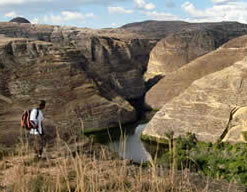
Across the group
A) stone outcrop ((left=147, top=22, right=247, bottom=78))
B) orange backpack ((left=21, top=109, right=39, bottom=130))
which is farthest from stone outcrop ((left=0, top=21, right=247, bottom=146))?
stone outcrop ((left=147, top=22, right=247, bottom=78))

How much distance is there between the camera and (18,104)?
3284cm

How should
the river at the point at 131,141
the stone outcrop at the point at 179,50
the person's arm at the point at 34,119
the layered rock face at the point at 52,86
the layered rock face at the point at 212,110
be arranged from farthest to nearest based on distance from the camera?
1. the stone outcrop at the point at 179,50
2. the layered rock face at the point at 52,86
3. the layered rock face at the point at 212,110
4. the river at the point at 131,141
5. the person's arm at the point at 34,119

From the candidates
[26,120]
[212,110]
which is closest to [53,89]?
[212,110]

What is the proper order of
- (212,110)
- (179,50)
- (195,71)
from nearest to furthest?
(212,110), (195,71), (179,50)

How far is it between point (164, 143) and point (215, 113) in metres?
4.21

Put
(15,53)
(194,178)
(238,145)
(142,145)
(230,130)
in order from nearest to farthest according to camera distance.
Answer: (194,178)
(238,145)
(230,130)
(142,145)
(15,53)

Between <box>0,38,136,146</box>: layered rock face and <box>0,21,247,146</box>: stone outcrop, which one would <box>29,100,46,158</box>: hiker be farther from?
<box>0,38,136,146</box>: layered rock face

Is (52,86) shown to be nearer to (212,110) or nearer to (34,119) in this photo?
(212,110)

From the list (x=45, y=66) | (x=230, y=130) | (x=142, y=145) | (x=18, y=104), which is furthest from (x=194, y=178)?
(x=45, y=66)

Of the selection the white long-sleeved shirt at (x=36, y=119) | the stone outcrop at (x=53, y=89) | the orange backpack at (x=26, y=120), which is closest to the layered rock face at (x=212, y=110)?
the stone outcrop at (x=53, y=89)

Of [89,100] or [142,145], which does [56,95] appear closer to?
[89,100]

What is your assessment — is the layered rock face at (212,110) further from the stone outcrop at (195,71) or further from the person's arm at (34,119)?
the person's arm at (34,119)

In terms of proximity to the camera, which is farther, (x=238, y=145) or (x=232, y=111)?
(x=232, y=111)

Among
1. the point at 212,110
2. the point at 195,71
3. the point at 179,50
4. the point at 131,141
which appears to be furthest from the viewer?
the point at 179,50
